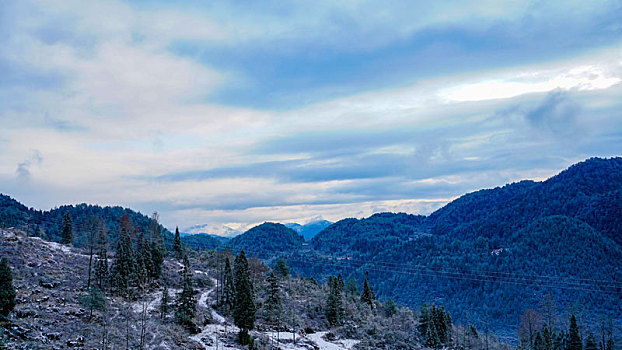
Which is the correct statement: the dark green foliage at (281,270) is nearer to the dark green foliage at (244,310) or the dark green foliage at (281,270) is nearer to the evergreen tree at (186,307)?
the dark green foliage at (244,310)

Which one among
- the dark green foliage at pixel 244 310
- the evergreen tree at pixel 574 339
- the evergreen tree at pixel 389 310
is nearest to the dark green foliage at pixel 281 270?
the evergreen tree at pixel 389 310

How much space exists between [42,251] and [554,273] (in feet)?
636

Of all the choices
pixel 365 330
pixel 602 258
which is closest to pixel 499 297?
pixel 602 258

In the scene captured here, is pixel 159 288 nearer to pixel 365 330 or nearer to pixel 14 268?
pixel 14 268

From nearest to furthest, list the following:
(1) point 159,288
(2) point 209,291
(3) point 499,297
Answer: (1) point 159,288 < (2) point 209,291 < (3) point 499,297

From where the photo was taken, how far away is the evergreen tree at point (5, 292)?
41969 millimetres

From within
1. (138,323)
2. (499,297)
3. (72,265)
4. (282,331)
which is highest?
(72,265)

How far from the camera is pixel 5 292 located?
138 ft

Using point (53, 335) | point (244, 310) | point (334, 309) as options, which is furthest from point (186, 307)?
point (334, 309)

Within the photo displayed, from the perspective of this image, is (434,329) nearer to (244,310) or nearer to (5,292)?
(244,310)

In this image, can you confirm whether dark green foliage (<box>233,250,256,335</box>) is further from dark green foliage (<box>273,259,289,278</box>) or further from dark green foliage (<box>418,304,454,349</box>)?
dark green foliage (<box>273,259,289,278</box>)

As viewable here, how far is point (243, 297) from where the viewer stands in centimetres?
6881

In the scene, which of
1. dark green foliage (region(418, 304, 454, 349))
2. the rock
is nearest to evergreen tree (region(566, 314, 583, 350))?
dark green foliage (region(418, 304, 454, 349))

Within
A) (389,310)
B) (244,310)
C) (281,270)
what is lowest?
(389,310)
